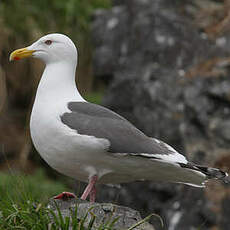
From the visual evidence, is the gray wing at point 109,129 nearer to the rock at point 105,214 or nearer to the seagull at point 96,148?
the seagull at point 96,148

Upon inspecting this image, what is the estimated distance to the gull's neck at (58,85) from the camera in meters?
4.09

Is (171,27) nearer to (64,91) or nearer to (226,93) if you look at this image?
(226,93)

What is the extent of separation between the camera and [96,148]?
376cm

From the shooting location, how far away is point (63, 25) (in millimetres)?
10867

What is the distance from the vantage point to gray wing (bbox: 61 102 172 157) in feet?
12.5

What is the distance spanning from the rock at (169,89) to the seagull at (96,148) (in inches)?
98.6

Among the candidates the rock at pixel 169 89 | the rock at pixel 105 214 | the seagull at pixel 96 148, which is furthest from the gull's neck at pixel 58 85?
the rock at pixel 169 89

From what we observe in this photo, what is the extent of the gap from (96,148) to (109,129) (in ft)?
0.65

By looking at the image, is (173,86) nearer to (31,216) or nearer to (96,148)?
(96,148)

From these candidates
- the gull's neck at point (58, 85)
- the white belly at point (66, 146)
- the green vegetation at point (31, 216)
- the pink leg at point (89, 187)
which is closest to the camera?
the green vegetation at point (31, 216)

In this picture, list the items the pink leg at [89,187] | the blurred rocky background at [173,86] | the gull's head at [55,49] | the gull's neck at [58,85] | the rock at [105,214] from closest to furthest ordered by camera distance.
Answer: the rock at [105,214] < the pink leg at [89,187] < the gull's neck at [58,85] < the gull's head at [55,49] < the blurred rocky background at [173,86]

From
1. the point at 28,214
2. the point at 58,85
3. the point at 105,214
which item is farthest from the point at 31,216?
the point at 58,85

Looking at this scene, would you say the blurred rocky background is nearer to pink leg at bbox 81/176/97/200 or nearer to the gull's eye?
pink leg at bbox 81/176/97/200

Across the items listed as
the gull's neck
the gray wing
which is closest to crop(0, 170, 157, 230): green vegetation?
the gray wing
